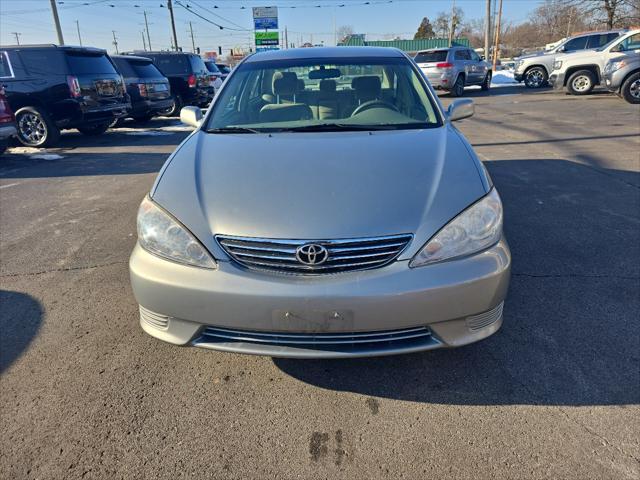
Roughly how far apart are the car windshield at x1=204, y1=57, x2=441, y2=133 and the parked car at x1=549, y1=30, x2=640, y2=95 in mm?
13625

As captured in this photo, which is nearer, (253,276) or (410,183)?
(253,276)

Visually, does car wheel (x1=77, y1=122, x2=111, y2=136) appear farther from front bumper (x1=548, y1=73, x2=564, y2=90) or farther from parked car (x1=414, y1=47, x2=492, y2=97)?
front bumper (x1=548, y1=73, x2=564, y2=90)

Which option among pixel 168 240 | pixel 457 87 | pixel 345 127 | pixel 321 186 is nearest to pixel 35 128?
pixel 345 127

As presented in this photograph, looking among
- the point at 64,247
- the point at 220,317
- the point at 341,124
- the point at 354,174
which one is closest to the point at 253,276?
the point at 220,317

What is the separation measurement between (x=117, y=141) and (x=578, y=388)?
10229 mm

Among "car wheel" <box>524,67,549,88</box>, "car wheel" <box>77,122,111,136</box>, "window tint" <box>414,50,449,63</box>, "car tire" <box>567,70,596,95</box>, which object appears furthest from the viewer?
"car wheel" <box>524,67,549,88</box>

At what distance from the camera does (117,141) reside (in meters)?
10.2

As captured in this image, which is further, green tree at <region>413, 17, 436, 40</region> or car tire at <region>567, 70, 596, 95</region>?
green tree at <region>413, 17, 436, 40</region>

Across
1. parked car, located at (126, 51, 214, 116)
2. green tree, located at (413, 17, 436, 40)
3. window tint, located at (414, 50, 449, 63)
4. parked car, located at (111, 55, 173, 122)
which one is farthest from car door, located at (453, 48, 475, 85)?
green tree, located at (413, 17, 436, 40)

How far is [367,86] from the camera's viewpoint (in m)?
3.51

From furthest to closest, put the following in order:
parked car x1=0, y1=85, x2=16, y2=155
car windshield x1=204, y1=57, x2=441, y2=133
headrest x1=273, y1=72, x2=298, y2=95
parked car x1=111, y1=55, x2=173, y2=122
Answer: parked car x1=111, y1=55, x2=173, y2=122 → parked car x1=0, y1=85, x2=16, y2=155 → headrest x1=273, y1=72, x2=298, y2=95 → car windshield x1=204, y1=57, x2=441, y2=133

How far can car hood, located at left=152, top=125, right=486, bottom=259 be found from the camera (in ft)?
6.66

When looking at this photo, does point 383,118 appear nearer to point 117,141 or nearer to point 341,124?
point 341,124

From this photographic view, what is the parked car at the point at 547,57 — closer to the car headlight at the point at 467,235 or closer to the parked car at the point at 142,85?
the parked car at the point at 142,85
